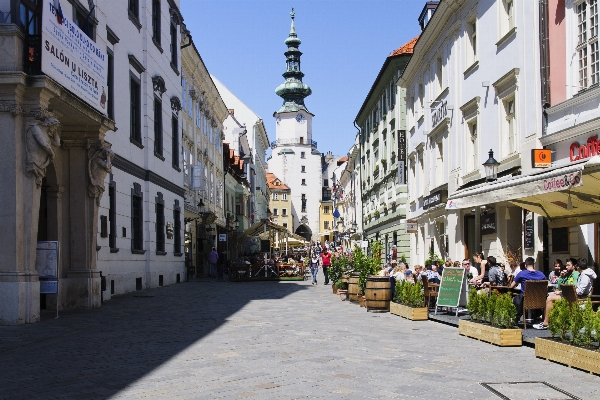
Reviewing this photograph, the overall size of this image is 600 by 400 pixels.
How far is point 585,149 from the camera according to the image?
591 inches

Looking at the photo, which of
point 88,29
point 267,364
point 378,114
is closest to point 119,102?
point 88,29

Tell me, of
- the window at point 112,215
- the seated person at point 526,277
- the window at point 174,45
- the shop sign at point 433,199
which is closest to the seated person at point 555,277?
the seated person at point 526,277

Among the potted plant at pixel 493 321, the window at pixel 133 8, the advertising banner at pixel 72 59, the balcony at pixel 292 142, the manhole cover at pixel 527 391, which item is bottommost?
the manhole cover at pixel 527 391

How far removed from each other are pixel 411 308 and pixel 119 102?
39.3 ft

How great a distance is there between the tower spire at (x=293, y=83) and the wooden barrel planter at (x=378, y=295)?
10042cm

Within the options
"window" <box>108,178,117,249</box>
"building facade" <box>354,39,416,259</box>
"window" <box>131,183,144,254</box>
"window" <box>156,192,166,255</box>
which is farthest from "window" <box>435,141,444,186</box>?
"window" <box>108,178,117,249</box>

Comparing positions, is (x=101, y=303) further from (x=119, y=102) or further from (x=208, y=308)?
(x=119, y=102)

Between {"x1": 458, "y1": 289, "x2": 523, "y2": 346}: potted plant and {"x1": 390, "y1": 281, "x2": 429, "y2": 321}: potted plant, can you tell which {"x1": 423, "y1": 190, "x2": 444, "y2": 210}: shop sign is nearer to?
{"x1": 390, "y1": 281, "x2": 429, "y2": 321}: potted plant

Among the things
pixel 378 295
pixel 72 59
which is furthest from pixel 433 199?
pixel 72 59

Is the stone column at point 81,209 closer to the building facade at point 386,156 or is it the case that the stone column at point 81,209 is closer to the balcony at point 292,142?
the building facade at point 386,156

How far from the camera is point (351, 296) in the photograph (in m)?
22.6

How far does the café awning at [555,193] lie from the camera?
39.3ft

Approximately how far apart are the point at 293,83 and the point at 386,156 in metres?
77.5

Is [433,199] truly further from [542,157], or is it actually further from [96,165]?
[96,165]
